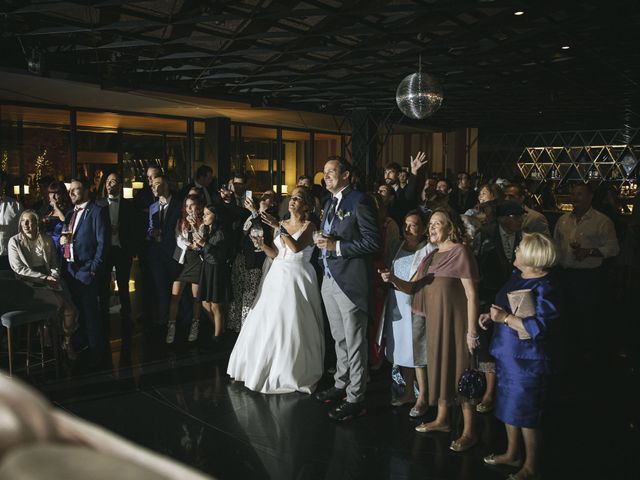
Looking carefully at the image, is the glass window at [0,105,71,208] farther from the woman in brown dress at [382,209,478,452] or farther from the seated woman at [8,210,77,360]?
the woman in brown dress at [382,209,478,452]

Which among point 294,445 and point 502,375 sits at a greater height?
point 502,375

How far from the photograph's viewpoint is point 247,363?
15.3ft

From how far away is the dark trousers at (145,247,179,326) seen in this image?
621 cm

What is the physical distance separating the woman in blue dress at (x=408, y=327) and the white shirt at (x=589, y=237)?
5.90 ft

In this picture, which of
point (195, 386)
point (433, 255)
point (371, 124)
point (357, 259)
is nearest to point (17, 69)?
point (195, 386)

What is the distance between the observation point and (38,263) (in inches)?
200

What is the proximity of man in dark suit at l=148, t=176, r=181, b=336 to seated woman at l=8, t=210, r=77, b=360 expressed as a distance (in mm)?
1143

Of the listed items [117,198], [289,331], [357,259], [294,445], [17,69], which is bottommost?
[294,445]

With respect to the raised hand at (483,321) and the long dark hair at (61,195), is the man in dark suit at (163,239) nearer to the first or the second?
the long dark hair at (61,195)

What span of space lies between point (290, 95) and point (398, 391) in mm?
9163

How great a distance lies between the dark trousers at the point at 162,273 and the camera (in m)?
6.21

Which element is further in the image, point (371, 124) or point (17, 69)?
point (371, 124)

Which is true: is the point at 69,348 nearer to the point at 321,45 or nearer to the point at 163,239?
the point at 163,239

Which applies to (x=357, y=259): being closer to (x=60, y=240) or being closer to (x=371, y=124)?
(x=60, y=240)
